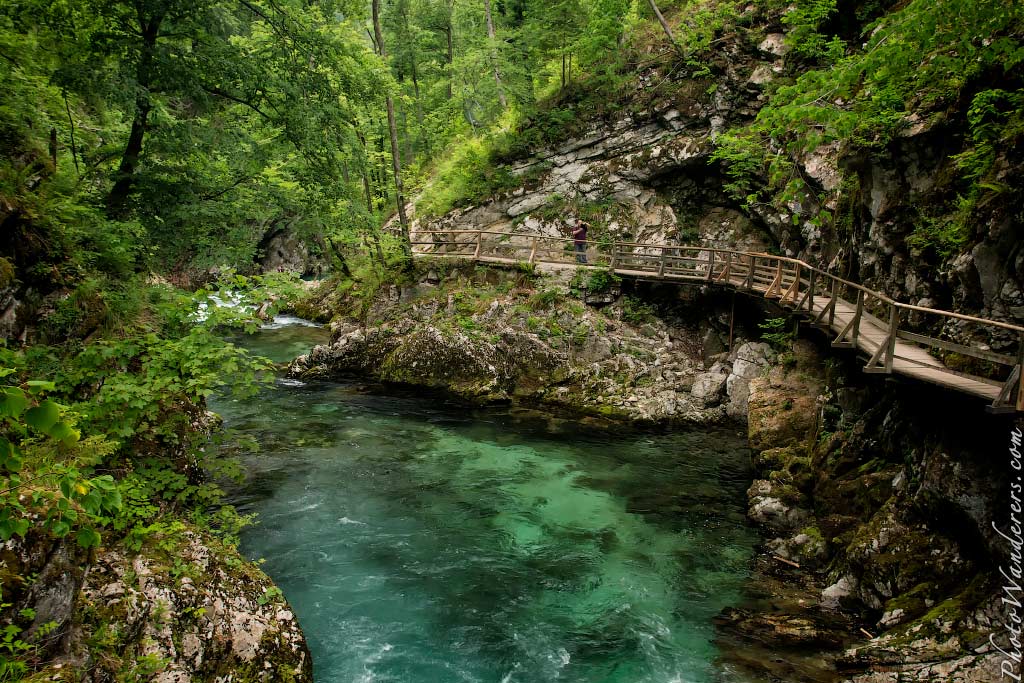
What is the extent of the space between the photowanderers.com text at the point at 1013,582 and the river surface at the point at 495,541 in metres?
2.64

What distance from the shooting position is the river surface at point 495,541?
7141mm

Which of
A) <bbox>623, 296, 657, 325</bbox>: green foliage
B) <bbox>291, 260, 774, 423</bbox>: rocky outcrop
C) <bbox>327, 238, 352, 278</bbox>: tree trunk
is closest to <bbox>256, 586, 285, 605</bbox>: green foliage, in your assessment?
<bbox>291, 260, 774, 423</bbox>: rocky outcrop

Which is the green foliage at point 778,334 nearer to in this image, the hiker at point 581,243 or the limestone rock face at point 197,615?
the hiker at point 581,243

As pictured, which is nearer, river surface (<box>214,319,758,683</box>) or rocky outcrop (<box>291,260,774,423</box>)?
river surface (<box>214,319,758,683</box>)

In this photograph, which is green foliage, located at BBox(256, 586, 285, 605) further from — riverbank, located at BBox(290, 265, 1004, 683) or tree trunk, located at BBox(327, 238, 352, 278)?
tree trunk, located at BBox(327, 238, 352, 278)

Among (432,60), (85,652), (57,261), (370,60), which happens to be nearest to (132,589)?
(85,652)

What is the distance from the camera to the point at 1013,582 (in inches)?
233

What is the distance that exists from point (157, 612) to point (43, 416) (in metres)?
4.37

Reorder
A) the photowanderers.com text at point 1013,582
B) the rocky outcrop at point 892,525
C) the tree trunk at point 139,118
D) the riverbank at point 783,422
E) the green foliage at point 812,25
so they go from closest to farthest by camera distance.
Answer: the photowanderers.com text at point 1013,582 → the rocky outcrop at point 892,525 → the riverbank at point 783,422 → the tree trunk at point 139,118 → the green foliage at point 812,25

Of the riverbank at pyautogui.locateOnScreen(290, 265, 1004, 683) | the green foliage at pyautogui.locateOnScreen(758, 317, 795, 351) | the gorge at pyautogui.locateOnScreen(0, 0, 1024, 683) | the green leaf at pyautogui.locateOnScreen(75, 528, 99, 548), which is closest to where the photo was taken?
the green leaf at pyautogui.locateOnScreen(75, 528, 99, 548)

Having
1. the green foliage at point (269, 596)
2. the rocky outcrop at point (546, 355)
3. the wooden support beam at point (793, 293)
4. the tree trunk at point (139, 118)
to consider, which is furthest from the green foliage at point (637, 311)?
the green foliage at point (269, 596)

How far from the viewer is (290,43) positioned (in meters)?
9.46

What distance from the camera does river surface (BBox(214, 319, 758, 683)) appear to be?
7.14 meters

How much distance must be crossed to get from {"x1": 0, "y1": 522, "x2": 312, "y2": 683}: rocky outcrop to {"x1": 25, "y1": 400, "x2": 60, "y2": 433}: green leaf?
119 inches
